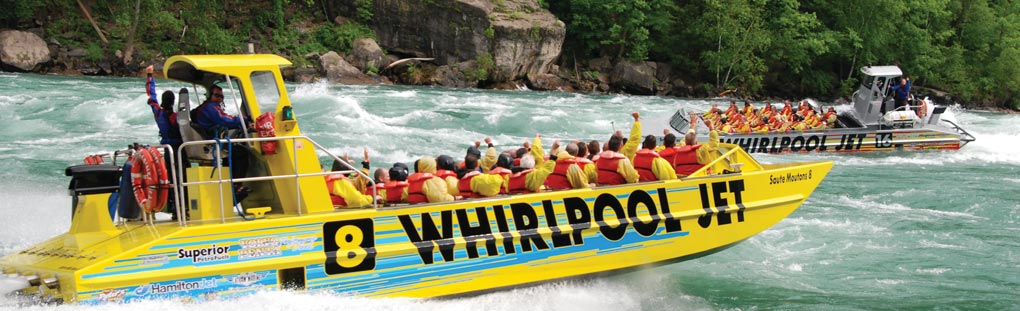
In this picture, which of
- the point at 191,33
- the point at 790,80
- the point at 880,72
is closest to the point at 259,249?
the point at 880,72

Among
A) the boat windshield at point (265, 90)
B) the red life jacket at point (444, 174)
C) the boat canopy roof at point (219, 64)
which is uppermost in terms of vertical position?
the boat canopy roof at point (219, 64)

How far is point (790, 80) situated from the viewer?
47781 millimetres

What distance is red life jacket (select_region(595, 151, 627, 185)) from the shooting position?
970cm

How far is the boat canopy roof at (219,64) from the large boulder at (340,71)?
28.6m

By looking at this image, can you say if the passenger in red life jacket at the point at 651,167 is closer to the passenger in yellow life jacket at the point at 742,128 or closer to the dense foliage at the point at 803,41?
the passenger in yellow life jacket at the point at 742,128

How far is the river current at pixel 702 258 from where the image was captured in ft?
33.6

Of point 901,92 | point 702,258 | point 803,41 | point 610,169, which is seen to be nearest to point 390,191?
point 610,169

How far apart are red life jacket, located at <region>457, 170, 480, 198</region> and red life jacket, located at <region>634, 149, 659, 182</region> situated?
1963 mm

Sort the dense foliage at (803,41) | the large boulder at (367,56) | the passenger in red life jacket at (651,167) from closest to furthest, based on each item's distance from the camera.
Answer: the passenger in red life jacket at (651,167) → the large boulder at (367,56) → the dense foliage at (803,41)

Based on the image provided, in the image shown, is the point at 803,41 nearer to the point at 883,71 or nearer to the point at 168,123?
the point at 883,71

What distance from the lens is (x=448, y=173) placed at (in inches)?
360

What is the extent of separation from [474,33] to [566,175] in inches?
1223

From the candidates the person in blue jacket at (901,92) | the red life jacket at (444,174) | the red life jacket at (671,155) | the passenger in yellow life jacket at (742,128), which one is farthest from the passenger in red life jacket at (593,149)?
the person in blue jacket at (901,92)

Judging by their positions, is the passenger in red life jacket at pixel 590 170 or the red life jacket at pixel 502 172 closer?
the red life jacket at pixel 502 172
